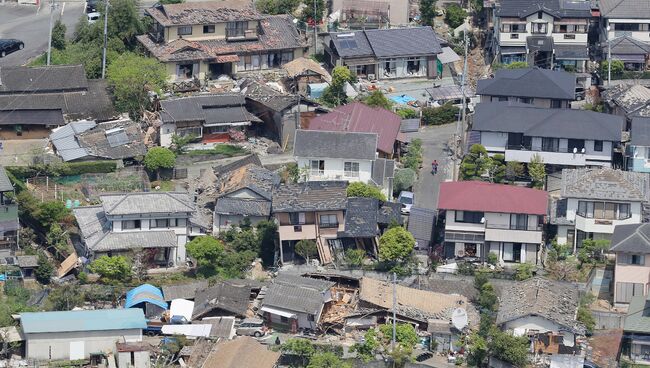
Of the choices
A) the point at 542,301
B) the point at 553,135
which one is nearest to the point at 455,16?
the point at 553,135

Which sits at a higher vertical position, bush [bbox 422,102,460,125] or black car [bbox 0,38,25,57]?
black car [bbox 0,38,25,57]

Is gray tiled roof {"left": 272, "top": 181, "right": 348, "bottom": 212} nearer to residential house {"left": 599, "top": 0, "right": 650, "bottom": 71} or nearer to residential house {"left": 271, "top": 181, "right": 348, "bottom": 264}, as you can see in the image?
residential house {"left": 271, "top": 181, "right": 348, "bottom": 264}

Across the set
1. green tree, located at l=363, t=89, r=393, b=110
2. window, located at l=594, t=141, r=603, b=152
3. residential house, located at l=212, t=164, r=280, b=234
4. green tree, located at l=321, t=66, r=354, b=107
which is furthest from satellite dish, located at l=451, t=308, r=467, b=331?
green tree, located at l=321, t=66, r=354, b=107

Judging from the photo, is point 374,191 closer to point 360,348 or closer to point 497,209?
point 497,209

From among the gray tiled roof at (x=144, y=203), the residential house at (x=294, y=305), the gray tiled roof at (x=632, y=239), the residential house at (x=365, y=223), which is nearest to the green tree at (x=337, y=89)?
the residential house at (x=365, y=223)

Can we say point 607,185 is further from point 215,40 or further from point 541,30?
point 215,40
